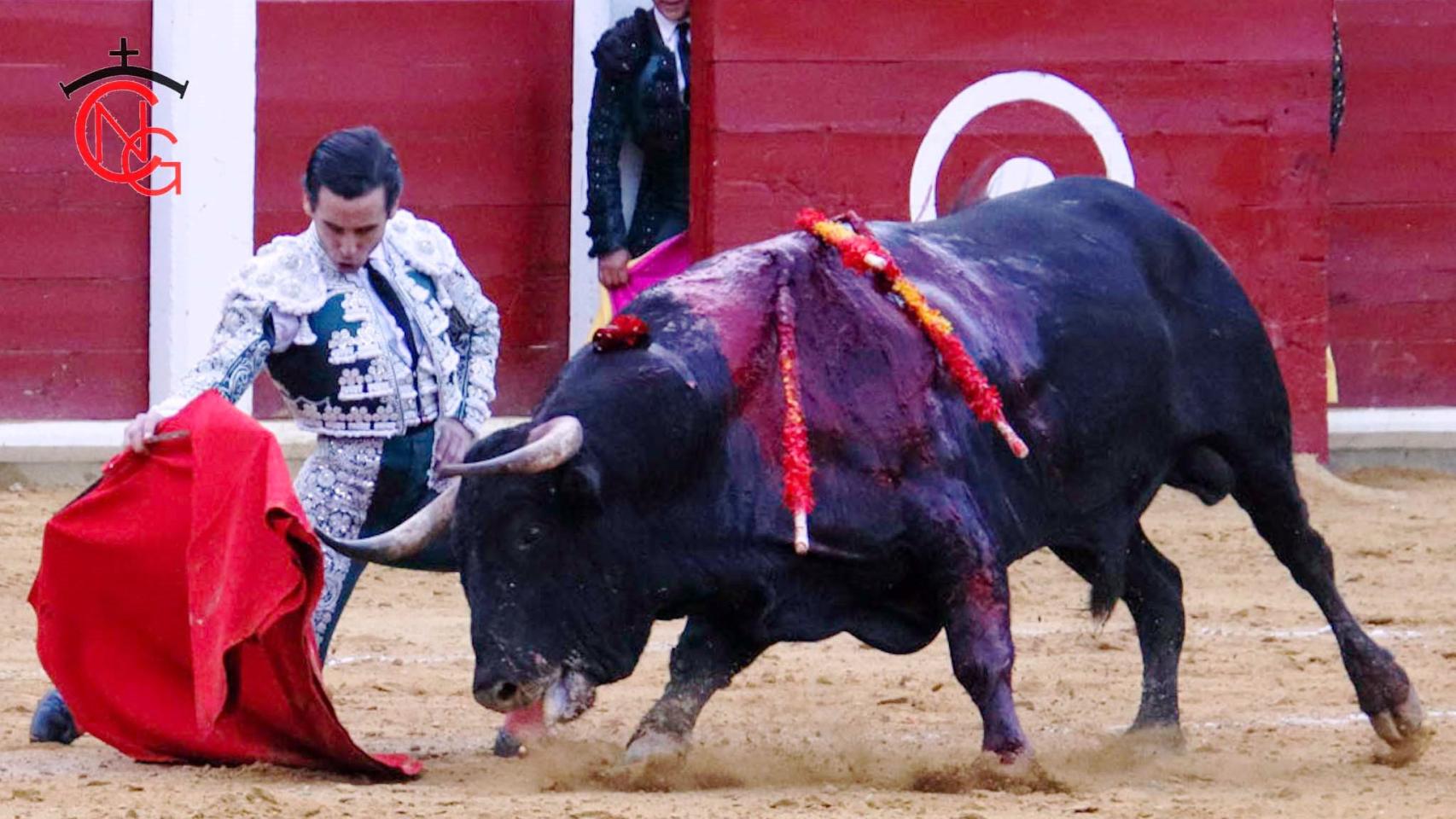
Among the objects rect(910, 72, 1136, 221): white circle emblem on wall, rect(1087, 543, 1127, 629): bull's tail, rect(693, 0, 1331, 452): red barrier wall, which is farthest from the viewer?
rect(910, 72, 1136, 221): white circle emblem on wall

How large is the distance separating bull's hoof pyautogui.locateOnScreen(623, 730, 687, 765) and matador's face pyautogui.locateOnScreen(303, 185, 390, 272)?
907mm

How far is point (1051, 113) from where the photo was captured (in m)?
8.08

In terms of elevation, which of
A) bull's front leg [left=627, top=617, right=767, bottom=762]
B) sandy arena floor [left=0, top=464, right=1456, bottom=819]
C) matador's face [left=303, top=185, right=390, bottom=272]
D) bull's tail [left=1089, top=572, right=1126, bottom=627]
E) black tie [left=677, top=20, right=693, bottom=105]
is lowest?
sandy arena floor [left=0, top=464, right=1456, bottom=819]

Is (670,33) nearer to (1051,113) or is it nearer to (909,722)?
(1051,113)

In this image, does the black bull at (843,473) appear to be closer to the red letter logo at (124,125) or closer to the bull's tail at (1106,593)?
the bull's tail at (1106,593)

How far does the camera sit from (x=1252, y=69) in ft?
26.8

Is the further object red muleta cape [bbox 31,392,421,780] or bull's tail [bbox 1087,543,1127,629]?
bull's tail [bbox 1087,543,1127,629]

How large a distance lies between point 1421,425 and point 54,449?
4.01m

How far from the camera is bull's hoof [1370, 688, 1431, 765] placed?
492 cm

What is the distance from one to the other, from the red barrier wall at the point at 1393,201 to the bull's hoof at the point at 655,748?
4.74 meters

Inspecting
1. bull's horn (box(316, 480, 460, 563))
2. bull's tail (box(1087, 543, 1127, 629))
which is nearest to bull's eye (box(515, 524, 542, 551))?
bull's horn (box(316, 480, 460, 563))

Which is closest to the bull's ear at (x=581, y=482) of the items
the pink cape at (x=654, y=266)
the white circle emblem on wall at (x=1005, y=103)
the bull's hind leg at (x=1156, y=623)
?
the bull's hind leg at (x=1156, y=623)

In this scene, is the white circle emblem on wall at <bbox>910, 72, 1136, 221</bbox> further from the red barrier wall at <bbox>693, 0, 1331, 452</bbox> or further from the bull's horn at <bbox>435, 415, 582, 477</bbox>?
the bull's horn at <bbox>435, 415, 582, 477</bbox>

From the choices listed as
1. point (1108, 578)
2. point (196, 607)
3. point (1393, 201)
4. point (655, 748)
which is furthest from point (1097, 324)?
point (1393, 201)
